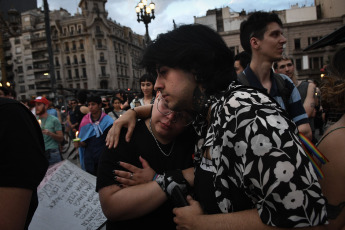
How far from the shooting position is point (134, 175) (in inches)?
64.1

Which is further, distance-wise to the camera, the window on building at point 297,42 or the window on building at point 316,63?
the window on building at point 316,63

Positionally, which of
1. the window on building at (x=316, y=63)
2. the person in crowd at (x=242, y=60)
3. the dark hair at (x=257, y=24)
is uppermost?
the window on building at (x=316, y=63)

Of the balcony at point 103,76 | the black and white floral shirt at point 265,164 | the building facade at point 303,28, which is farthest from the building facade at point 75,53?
the black and white floral shirt at point 265,164

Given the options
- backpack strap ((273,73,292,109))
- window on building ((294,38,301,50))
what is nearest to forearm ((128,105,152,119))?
backpack strap ((273,73,292,109))

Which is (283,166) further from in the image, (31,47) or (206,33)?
(31,47)

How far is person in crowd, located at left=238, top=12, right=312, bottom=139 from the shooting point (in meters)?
2.72

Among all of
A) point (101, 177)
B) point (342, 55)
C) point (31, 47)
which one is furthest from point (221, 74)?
point (31, 47)

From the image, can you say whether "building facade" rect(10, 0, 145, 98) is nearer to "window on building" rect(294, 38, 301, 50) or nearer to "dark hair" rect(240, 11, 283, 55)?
"window on building" rect(294, 38, 301, 50)

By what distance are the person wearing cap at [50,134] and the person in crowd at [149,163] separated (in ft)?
14.2

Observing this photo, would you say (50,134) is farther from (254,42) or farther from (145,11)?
(145,11)

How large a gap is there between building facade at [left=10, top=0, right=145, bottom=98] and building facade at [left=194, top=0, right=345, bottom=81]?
31.0 meters

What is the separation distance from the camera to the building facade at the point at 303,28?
33031mm

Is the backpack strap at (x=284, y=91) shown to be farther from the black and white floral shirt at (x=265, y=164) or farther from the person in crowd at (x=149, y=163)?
the black and white floral shirt at (x=265, y=164)

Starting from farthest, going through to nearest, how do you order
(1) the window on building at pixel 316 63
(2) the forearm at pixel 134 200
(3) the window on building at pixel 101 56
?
1. (3) the window on building at pixel 101 56
2. (1) the window on building at pixel 316 63
3. (2) the forearm at pixel 134 200
